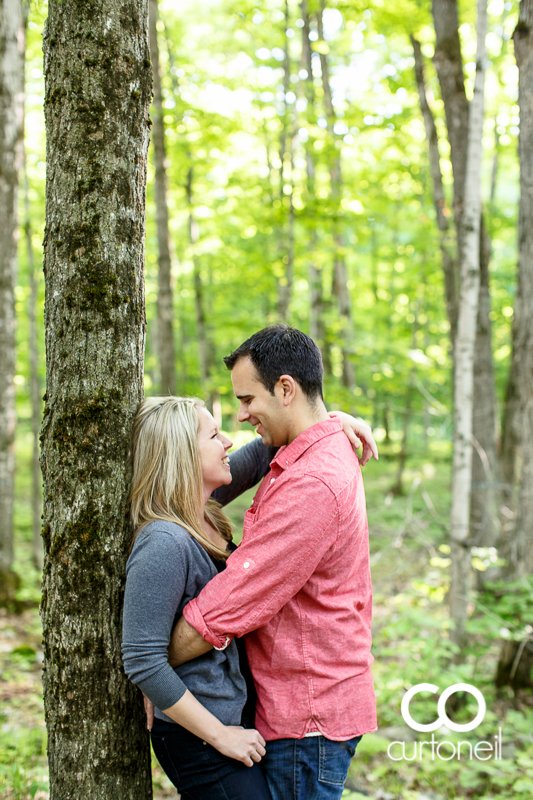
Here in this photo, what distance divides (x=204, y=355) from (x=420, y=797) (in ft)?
37.6

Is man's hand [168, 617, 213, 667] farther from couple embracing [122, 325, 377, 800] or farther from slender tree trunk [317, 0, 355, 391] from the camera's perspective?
slender tree trunk [317, 0, 355, 391]

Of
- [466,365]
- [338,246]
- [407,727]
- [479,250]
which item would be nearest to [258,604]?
[466,365]

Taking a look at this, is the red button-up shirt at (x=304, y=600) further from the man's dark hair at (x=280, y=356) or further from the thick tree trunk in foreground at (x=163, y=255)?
the thick tree trunk in foreground at (x=163, y=255)

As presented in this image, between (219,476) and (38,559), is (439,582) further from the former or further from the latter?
(219,476)

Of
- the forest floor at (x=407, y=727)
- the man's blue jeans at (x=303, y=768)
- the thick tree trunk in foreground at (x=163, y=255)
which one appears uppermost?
the thick tree trunk in foreground at (x=163, y=255)

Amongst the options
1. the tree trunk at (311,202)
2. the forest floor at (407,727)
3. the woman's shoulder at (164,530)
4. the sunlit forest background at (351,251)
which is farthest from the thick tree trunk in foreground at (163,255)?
the woman's shoulder at (164,530)

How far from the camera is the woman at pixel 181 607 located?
176 cm

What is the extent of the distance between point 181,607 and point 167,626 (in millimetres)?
133

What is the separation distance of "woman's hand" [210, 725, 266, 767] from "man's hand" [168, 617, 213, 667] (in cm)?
28

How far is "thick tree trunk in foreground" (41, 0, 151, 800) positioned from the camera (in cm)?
196

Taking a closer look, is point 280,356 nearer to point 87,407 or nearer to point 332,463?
point 332,463

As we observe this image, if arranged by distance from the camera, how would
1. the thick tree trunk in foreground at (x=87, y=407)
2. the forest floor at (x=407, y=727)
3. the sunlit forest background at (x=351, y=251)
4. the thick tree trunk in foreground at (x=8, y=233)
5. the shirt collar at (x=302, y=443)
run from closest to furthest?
the thick tree trunk in foreground at (x=87, y=407) → the shirt collar at (x=302, y=443) → the forest floor at (x=407, y=727) → the sunlit forest background at (x=351, y=251) → the thick tree trunk in foreground at (x=8, y=233)

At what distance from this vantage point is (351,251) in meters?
12.9

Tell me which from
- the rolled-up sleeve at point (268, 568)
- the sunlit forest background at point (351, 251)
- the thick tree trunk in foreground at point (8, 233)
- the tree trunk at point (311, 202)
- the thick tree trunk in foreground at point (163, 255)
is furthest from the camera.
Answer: the tree trunk at point (311, 202)
